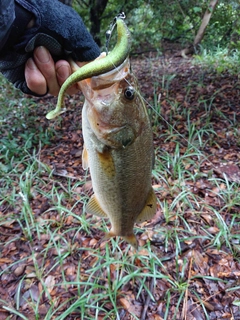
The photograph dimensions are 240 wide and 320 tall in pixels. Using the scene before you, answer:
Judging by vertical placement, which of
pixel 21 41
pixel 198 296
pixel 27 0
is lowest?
pixel 198 296

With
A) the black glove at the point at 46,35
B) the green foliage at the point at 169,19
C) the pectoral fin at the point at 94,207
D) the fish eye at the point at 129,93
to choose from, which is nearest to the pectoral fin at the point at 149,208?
the pectoral fin at the point at 94,207

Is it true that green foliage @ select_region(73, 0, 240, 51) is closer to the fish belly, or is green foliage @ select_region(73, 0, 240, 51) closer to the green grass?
the green grass

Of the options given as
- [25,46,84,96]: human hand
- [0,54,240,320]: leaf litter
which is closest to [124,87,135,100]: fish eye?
[25,46,84,96]: human hand

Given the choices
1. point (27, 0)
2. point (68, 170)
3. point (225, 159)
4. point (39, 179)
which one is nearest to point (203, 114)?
point (225, 159)

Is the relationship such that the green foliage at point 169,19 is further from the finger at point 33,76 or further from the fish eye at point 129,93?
the fish eye at point 129,93

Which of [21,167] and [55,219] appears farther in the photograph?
[21,167]

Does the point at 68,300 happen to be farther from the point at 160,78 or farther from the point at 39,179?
the point at 160,78

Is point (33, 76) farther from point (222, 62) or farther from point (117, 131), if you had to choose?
point (222, 62)

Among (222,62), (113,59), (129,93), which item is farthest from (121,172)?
(222,62)
